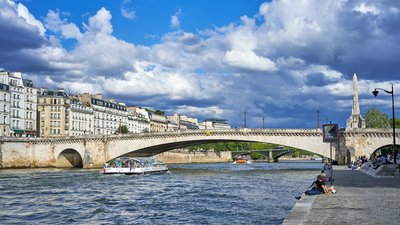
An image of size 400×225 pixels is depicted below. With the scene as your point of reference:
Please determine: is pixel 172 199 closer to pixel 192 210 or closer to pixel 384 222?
pixel 192 210

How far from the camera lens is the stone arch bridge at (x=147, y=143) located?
7156cm

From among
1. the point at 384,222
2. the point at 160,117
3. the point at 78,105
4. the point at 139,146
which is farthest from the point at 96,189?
the point at 160,117

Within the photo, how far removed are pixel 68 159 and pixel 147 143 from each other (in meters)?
19.5

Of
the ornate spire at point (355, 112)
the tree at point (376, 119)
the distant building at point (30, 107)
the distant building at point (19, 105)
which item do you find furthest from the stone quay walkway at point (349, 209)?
the tree at point (376, 119)

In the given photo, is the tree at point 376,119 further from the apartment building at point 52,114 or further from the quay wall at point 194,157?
the apartment building at point 52,114

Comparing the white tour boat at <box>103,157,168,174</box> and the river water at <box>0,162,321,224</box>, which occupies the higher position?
the white tour boat at <box>103,157,168,174</box>

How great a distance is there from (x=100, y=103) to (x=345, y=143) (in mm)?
71861

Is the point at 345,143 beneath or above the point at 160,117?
beneath

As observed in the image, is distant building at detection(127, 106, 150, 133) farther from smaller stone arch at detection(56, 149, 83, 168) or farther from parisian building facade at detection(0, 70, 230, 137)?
smaller stone arch at detection(56, 149, 83, 168)

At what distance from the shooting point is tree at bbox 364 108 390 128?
4350 inches

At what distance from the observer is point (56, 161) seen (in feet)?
289

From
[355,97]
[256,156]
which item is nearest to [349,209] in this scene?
[355,97]

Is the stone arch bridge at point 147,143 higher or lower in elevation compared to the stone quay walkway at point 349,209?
higher

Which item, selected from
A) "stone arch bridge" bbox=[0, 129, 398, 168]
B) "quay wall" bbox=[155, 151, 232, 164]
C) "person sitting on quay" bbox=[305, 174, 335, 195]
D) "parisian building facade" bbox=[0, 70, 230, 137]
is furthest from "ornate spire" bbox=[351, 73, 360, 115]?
"person sitting on quay" bbox=[305, 174, 335, 195]
